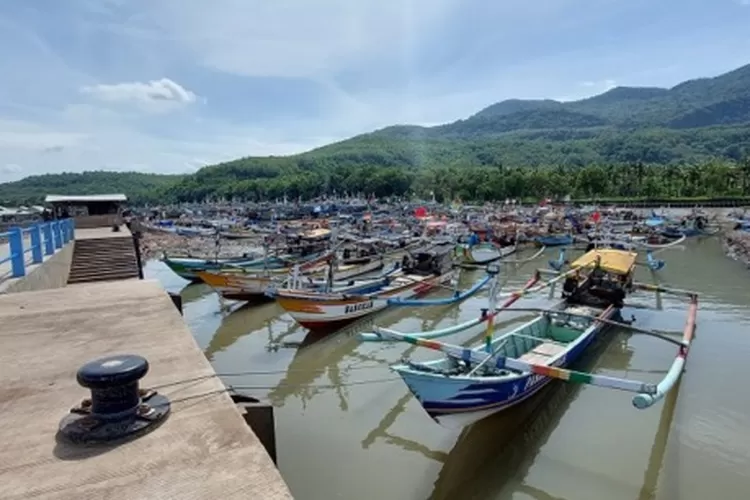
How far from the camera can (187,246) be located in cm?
4703

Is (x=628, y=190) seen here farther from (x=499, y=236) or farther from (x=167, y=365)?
(x=167, y=365)

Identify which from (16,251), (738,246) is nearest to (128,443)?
(16,251)

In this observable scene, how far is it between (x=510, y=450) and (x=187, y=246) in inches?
1719

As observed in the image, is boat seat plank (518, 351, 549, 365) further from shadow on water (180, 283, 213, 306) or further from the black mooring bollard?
shadow on water (180, 283, 213, 306)

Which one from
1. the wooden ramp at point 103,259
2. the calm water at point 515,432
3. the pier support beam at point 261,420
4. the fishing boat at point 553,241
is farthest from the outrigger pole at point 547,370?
the fishing boat at point 553,241

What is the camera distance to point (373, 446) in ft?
29.1

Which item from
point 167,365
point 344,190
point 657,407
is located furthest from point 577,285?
point 344,190

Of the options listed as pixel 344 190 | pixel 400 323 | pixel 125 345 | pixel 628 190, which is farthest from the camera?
pixel 344 190

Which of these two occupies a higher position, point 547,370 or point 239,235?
point 547,370

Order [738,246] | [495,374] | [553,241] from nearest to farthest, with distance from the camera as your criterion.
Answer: [495,374] → [738,246] → [553,241]

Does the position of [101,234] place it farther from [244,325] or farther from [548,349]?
[548,349]

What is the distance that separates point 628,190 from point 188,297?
8500 centimetres

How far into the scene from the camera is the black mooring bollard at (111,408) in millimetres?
3746

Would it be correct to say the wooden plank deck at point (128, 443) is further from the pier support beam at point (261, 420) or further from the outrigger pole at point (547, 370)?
the outrigger pole at point (547, 370)
